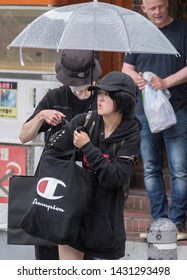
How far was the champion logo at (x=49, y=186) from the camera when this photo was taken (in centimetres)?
539

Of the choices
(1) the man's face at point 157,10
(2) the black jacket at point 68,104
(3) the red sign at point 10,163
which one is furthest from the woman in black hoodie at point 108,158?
(3) the red sign at point 10,163

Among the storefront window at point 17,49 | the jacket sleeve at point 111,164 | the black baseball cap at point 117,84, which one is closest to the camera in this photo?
the jacket sleeve at point 111,164

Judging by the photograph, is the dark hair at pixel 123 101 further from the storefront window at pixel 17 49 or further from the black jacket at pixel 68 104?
the storefront window at pixel 17 49

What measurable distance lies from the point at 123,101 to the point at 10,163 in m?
2.60

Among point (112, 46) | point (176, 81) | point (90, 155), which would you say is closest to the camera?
point (90, 155)

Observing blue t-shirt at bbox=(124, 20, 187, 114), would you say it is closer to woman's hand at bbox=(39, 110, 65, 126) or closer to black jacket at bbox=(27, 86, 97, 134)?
black jacket at bbox=(27, 86, 97, 134)

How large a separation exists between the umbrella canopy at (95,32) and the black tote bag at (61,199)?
83cm

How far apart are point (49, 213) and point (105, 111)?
68 centimetres

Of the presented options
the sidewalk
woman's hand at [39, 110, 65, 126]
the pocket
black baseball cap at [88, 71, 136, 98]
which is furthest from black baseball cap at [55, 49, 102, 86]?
the sidewalk

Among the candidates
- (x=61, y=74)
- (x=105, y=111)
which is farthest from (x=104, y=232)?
(x=61, y=74)

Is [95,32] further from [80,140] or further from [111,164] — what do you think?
[111,164]

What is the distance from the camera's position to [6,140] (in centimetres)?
791

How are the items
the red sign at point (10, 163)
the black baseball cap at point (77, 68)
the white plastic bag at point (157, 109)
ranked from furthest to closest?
the red sign at point (10, 163) → the white plastic bag at point (157, 109) → the black baseball cap at point (77, 68)
